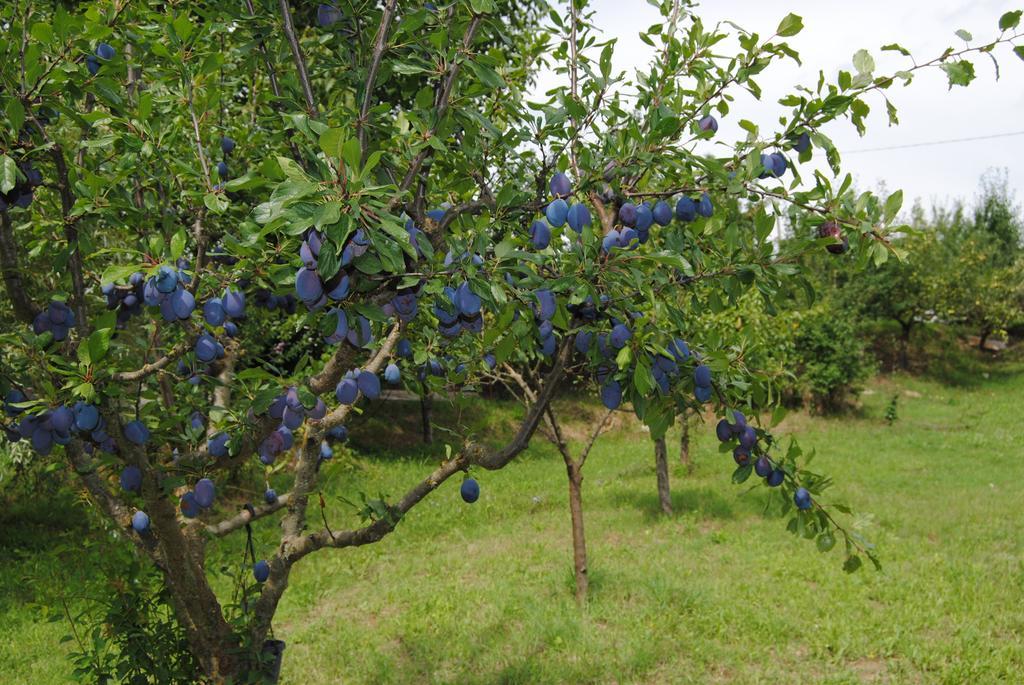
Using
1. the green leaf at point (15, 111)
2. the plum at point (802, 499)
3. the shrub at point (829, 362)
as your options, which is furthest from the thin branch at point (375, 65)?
the shrub at point (829, 362)

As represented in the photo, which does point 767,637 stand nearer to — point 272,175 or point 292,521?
point 292,521

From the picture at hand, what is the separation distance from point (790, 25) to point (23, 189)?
85.9 inches

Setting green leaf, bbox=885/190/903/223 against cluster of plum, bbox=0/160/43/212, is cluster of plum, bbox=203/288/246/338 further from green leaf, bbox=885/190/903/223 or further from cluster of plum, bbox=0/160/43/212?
green leaf, bbox=885/190/903/223

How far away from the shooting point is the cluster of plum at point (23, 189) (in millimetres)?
2021

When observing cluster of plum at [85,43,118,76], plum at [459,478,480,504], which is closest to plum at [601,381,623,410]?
plum at [459,478,480,504]

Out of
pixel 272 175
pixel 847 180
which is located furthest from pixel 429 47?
pixel 847 180

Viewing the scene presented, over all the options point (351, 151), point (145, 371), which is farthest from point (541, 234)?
point (145, 371)

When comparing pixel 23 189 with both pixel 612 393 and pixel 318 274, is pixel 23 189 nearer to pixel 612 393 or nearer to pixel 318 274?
pixel 318 274

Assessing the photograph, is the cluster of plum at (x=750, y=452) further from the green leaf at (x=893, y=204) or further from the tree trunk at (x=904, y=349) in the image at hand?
the tree trunk at (x=904, y=349)

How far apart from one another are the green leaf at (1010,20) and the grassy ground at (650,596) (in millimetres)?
1990

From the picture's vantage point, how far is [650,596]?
20.2 ft

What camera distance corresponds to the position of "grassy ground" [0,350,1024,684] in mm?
5012

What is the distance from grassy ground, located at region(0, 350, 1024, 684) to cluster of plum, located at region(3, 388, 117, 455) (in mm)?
1575

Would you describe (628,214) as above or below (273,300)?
above
